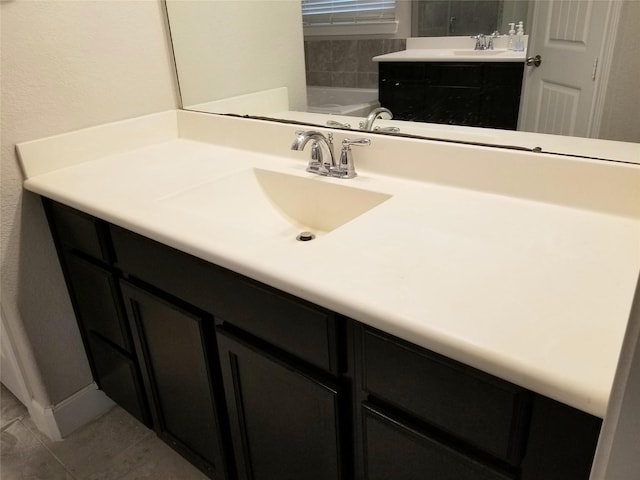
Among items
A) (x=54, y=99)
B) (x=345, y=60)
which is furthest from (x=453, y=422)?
(x=54, y=99)

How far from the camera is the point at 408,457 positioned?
2.73 ft

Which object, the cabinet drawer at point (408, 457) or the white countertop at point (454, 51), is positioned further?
the white countertop at point (454, 51)

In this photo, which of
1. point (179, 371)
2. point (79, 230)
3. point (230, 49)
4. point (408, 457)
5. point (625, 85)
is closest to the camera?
point (408, 457)

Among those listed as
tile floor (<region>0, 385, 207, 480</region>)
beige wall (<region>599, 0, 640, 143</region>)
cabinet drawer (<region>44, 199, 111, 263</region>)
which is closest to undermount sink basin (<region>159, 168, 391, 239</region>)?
cabinet drawer (<region>44, 199, 111, 263</region>)

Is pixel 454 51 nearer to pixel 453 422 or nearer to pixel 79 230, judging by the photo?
pixel 453 422

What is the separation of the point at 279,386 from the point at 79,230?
770 mm

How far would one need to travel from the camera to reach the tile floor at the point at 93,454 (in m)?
1.58

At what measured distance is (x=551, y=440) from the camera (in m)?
0.66

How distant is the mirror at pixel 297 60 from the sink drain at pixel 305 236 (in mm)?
331

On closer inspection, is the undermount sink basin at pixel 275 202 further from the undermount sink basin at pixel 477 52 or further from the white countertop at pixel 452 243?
the undermount sink basin at pixel 477 52

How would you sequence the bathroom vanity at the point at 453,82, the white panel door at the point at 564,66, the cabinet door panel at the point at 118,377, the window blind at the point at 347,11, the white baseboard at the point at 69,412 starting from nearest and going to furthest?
the white panel door at the point at 564,66 → the bathroom vanity at the point at 453,82 → the window blind at the point at 347,11 → the cabinet door panel at the point at 118,377 → the white baseboard at the point at 69,412

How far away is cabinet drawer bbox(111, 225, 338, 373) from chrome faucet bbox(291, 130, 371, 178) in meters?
0.44

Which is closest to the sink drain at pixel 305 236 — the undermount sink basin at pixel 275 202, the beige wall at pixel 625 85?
the undermount sink basin at pixel 275 202

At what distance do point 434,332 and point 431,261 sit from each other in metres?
0.21
